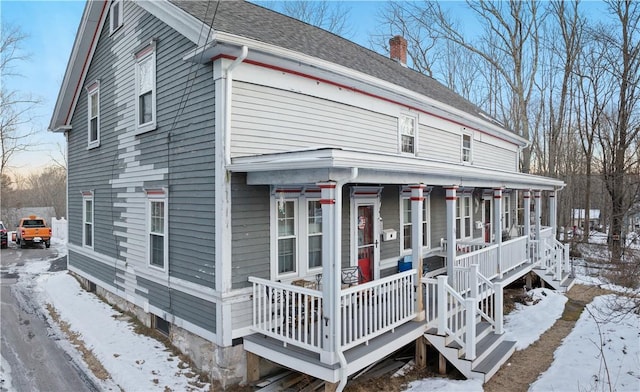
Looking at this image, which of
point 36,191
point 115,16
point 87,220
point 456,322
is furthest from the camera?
point 36,191

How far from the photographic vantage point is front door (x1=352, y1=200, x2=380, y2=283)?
909 centimetres

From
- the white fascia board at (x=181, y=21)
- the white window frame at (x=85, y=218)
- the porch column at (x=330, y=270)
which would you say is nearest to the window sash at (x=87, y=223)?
the white window frame at (x=85, y=218)

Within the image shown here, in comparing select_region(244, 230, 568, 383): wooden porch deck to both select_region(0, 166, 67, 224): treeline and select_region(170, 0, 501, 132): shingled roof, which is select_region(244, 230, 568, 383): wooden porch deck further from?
select_region(0, 166, 67, 224): treeline

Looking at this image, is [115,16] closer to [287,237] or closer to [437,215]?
[287,237]

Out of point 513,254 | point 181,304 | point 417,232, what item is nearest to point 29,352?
point 181,304

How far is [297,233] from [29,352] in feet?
18.9

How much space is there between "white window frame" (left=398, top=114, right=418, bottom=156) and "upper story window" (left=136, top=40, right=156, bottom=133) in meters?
5.94

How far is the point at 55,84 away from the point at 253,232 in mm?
30434

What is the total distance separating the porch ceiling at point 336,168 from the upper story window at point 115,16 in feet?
21.2

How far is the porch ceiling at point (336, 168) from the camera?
525 cm

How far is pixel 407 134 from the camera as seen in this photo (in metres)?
10.8

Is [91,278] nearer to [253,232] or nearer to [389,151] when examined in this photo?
[253,232]

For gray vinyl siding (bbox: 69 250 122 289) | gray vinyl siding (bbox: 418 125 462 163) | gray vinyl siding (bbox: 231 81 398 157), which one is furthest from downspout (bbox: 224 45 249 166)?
gray vinyl siding (bbox: 418 125 462 163)

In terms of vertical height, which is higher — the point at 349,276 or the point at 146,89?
the point at 146,89
